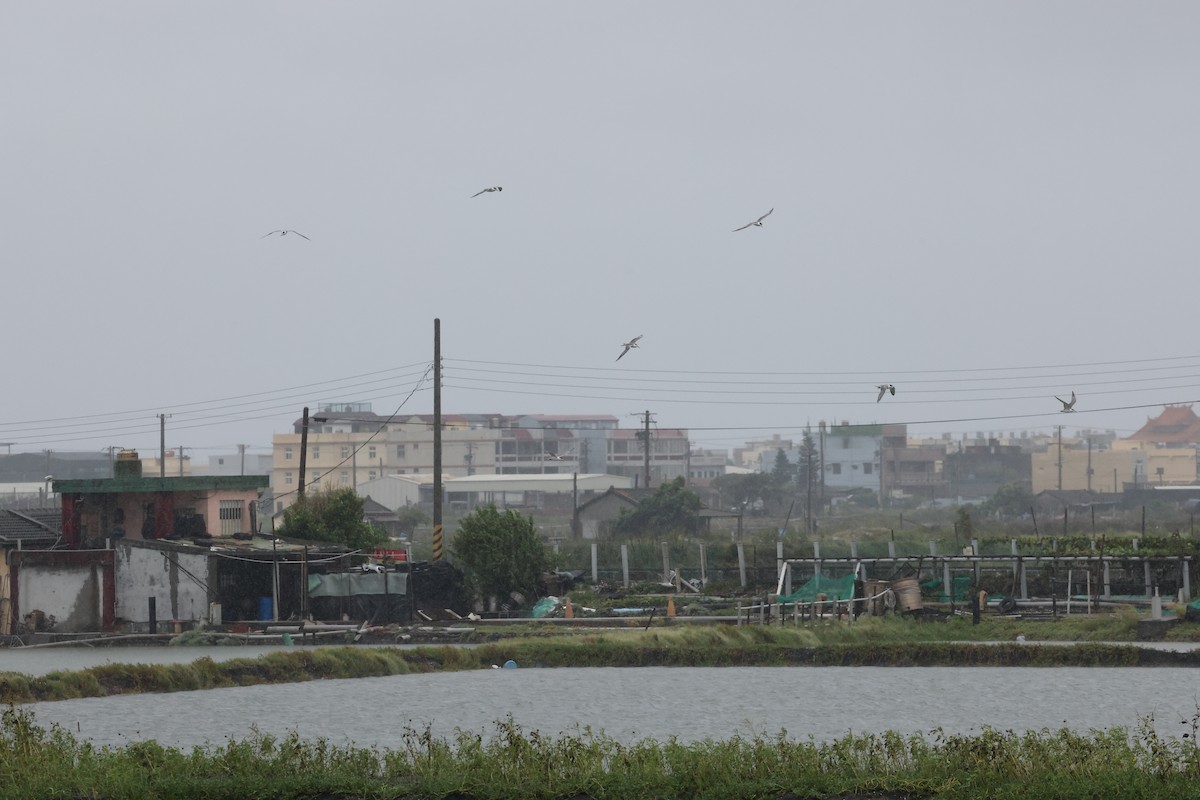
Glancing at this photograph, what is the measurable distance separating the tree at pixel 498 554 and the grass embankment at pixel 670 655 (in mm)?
9091

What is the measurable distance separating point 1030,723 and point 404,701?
10.4m

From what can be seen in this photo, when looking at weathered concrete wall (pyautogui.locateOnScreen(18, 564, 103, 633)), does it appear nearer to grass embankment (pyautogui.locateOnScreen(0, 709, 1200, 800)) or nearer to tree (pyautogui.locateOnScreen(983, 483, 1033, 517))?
grass embankment (pyautogui.locateOnScreen(0, 709, 1200, 800))

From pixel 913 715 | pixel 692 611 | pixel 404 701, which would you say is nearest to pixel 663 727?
pixel 913 715

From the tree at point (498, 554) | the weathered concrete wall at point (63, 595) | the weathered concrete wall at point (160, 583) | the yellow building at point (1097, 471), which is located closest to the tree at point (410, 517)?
the tree at point (498, 554)

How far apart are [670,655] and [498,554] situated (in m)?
12.4

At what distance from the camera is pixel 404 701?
2672 centimetres

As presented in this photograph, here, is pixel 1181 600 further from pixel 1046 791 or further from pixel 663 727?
pixel 1046 791

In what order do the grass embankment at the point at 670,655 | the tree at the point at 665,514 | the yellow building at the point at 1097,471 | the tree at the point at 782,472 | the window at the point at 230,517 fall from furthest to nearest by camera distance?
the tree at the point at 782,472 → the yellow building at the point at 1097,471 → the tree at the point at 665,514 → the window at the point at 230,517 → the grass embankment at the point at 670,655

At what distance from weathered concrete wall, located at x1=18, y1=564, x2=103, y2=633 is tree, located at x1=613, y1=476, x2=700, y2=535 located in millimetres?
37876

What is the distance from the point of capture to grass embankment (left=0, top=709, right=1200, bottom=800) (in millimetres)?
14812

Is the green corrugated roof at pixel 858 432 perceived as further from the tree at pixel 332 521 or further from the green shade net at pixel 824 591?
the green shade net at pixel 824 591

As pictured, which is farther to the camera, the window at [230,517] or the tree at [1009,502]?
the tree at [1009,502]

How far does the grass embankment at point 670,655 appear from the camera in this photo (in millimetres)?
29109

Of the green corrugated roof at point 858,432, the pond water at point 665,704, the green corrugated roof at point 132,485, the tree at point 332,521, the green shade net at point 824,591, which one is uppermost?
the green corrugated roof at point 858,432
